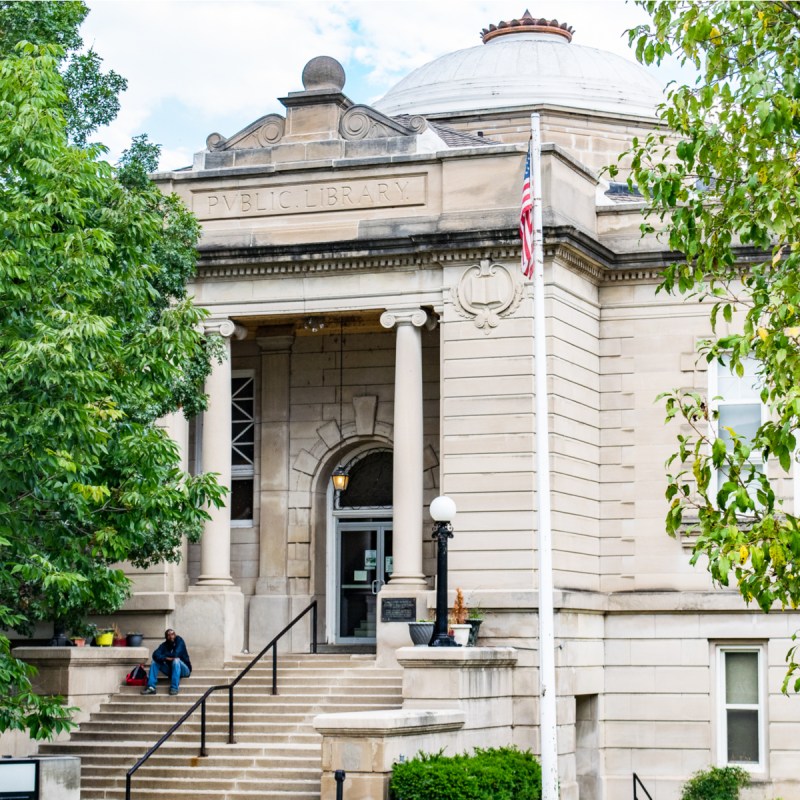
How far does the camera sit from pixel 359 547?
96.6ft

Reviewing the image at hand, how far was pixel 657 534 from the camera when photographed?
27609 millimetres

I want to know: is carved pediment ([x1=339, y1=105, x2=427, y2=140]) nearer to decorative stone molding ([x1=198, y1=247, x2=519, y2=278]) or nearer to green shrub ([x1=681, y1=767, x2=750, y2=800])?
decorative stone molding ([x1=198, y1=247, x2=519, y2=278])

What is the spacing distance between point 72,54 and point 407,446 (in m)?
7.82

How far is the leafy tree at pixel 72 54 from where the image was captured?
2220 cm

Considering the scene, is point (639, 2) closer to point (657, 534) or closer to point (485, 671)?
point (485, 671)

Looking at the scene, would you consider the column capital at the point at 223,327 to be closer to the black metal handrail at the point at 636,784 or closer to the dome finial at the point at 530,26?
the black metal handrail at the point at 636,784

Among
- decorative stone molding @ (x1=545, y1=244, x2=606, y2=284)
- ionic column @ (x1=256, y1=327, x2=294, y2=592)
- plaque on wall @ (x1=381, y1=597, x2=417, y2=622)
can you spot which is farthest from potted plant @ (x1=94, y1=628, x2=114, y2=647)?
decorative stone molding @ (x1=545, y1=244, x2=606, y2=284)

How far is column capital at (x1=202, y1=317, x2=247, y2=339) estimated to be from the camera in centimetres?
2775

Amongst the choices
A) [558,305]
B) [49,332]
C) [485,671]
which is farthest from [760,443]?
[558,305]

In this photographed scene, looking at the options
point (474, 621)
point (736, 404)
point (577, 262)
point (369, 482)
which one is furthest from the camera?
point (369, 482)

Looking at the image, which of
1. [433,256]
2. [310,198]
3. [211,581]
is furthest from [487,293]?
[211,581]

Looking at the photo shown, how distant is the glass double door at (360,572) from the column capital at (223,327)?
3964 millimetres

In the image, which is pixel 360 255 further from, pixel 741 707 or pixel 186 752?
pixel 741 707

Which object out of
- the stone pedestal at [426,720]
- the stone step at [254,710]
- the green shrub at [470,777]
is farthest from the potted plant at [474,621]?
the green shrub at [470,777]
